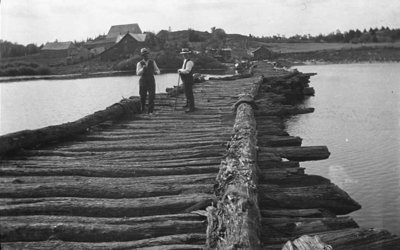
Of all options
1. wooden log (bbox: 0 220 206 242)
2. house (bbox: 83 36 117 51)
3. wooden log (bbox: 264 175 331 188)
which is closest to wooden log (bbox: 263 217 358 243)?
wooden log (bbox: 0 220 206 242)

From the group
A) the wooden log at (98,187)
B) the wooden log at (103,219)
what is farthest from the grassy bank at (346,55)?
the wooden log at (103,219)

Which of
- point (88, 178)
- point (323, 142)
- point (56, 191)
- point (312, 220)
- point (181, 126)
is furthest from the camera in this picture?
point (323, 142)

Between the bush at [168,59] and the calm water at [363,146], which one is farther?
the bush at [168,59]

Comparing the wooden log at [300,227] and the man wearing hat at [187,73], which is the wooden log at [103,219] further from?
the man wearing hat at [187,73]

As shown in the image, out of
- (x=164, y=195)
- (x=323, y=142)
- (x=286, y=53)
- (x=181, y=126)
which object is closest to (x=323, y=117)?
(x=323, y=142)

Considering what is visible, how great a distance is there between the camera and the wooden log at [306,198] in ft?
15.1

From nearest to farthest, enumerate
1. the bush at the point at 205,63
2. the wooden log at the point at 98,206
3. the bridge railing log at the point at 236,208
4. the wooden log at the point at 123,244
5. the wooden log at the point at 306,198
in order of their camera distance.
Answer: the bridge railing log at the point at 236,208
the wooden log at the point at 123,244
the wooden log at the point at 98,206
the wooden log at the point at 306,198
the bush at the point at 205,63

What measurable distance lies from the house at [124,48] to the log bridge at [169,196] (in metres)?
76.7

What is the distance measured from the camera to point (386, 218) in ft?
24.8

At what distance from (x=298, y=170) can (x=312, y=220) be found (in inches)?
58.9

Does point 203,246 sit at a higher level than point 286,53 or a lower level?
lower

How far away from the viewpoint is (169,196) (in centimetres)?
455

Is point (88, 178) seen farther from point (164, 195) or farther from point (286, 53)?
point (286, 53)

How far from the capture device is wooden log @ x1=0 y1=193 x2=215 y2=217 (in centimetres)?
412
